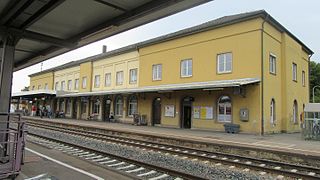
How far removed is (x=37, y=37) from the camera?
28.6 ft

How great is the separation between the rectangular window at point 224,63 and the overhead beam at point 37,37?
14925mm

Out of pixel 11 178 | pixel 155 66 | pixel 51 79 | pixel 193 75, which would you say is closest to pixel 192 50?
pixel 193 75

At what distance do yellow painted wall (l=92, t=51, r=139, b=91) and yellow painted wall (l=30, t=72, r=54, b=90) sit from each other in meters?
16.7

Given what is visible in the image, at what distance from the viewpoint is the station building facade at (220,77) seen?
20.5m

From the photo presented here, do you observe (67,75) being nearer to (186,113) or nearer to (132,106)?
(132,106)

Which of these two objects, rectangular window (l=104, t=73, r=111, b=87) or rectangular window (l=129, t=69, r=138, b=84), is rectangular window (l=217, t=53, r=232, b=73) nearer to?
rectangular window (l=129, t=69, r=138, b=84)

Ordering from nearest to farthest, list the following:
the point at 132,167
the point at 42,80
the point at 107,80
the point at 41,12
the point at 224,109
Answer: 1. the point at 41,12
2. the point at 132,167
3. the point at 224,109
4. the point at 107,80
5. the point at 42,80

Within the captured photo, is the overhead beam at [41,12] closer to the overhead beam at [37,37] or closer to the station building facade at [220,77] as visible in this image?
the overhead beam at [37,37]

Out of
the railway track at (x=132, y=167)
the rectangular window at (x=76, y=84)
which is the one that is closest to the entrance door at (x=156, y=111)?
the railway track at (x=132, y=167)

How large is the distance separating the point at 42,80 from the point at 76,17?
5294 cm

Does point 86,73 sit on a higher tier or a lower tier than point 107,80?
higher

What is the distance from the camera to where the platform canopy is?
6426 millimetres

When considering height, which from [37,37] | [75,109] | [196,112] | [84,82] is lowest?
[196,112]

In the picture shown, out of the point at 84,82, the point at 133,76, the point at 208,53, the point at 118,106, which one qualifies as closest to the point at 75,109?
the point at 84,82
